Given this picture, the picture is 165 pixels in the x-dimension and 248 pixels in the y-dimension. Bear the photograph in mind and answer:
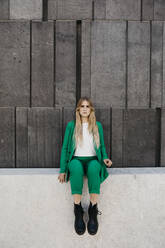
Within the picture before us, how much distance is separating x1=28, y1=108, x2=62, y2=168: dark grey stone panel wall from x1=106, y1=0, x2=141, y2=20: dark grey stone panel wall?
139cm

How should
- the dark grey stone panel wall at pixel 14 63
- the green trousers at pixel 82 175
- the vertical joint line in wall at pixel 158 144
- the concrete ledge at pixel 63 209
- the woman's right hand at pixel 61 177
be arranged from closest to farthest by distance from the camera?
the green trousers at pixel 82 175 < the woman's right hand at pixel 61 177 < the concrete ledge at pixel 63 209 < the dark grey stone panel wall at pixel 14 63 < the vertical joint line in wall at pixel 158 144

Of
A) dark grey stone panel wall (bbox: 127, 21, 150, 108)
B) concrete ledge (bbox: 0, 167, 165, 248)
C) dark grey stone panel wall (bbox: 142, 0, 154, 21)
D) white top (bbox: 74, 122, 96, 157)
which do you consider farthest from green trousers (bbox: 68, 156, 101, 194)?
dark grey stone panel wall (bbox: 142, 0, 154, 21)

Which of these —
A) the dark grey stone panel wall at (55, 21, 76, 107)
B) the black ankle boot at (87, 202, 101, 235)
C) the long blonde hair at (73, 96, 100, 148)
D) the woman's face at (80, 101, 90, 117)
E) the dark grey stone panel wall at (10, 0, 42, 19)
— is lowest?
the black ankle boot at (87, 202, 101, 235)

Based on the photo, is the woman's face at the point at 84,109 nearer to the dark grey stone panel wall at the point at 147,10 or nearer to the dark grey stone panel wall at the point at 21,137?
the dark grey stone panel wall at the point at 21,137

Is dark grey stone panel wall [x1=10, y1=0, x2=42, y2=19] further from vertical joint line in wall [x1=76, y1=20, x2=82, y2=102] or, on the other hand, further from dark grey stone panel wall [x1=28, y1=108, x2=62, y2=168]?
dark grey stone panel wall [x1=28, y1=108, x2=62, y2=168]

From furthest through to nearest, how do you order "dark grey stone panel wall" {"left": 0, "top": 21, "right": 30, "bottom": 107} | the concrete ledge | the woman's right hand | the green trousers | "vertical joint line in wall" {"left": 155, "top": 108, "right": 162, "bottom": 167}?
"vertical joint line in wall" {"left": 155, "top": 108, "right": 162, "bottom": 167} → "dark grey stone panel wall" {"left": 0, "top": 21, "right": 30, "bottom": 107} → the concrete ledge → the woman's right hand → the green trousers

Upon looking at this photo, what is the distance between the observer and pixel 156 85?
9.57ft

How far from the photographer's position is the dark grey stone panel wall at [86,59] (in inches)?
112

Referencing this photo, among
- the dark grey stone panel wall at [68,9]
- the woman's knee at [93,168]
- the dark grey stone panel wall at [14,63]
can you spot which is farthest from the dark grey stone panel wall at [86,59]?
the woman's knee at [93,168]

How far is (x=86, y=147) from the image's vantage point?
255 cm

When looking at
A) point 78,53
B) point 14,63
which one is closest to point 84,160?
point 78,53

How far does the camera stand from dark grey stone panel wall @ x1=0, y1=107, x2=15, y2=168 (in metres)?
2.87

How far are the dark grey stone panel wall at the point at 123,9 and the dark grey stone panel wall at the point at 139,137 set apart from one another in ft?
3.89

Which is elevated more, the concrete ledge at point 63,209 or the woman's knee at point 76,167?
the woman's knee at point 76,167
